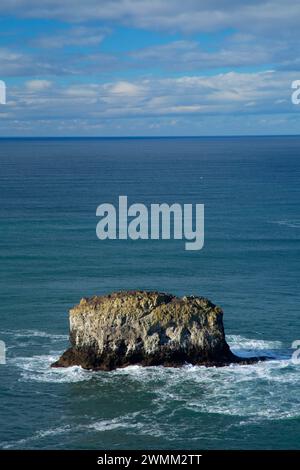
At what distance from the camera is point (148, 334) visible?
2805 inches

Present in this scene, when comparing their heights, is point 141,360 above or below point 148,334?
below

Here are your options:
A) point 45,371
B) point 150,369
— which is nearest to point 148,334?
point 150,369

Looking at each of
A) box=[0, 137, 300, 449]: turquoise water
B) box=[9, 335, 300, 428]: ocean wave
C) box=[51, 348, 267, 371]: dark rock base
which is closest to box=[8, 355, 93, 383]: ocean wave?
box=[9, 335, 300, 428]: ocean wave

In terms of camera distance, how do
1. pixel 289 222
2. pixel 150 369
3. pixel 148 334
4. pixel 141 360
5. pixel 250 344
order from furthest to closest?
pixel 289 222 → pixel 250 344 → pixel 141 360 → pixel 148 334 → pixel 150 369

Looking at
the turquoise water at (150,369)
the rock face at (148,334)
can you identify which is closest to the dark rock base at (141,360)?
the rock face at (148,334)

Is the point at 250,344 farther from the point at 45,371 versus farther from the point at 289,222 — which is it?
the point at 289,222

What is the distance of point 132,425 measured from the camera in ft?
197

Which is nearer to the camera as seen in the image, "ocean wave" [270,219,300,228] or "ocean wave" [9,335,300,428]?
"ocean wave" [9,335,300,428]

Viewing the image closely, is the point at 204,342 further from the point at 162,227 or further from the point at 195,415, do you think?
the point at 162,227

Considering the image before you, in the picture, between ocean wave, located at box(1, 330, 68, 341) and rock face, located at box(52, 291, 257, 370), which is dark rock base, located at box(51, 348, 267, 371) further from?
ocean wave, located at box(1, 330, 68, 341)

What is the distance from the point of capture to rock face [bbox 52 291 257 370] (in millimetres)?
71312

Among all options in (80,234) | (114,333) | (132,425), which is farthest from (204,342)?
(80,234)

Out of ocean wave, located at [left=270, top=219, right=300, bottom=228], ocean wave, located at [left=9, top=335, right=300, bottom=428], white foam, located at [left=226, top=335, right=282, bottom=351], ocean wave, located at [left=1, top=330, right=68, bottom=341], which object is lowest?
ocean wave, located at [left=9, top=335, right=300, bottom=428]

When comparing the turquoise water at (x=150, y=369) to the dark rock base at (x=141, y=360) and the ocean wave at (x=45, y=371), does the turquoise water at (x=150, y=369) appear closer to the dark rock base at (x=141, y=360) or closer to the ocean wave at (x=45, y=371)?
the ocean wave at (x=45, y=371)
